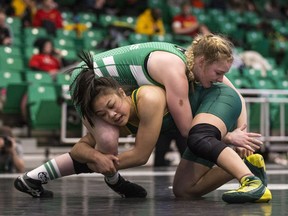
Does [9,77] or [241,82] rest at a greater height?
[9,77]

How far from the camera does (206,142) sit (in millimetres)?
3906

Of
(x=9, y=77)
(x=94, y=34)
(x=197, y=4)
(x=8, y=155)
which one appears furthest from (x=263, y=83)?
(x=8, y=155)

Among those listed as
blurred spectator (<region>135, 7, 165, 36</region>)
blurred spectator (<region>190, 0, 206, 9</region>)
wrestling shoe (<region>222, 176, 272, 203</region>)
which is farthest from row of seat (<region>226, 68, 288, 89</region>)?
wrestling shoe (<region>222, 176, 272, 203</region>)

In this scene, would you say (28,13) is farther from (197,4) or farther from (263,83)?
(197,4)

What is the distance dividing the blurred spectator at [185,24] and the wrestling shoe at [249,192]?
337 inches

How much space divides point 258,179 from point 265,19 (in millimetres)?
11225

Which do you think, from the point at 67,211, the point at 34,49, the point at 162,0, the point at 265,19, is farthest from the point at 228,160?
the point at 265,19

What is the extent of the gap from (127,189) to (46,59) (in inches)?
216

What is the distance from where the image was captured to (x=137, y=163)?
4.03 m

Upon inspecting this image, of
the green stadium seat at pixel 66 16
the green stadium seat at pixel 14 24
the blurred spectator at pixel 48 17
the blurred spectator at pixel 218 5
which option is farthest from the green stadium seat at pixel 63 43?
the blurred spectator at pixel 218 5

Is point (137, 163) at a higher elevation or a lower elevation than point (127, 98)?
lower

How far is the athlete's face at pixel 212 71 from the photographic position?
4.01 metres

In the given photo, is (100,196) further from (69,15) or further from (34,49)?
(69,15)

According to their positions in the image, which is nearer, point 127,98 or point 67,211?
point 67,211
